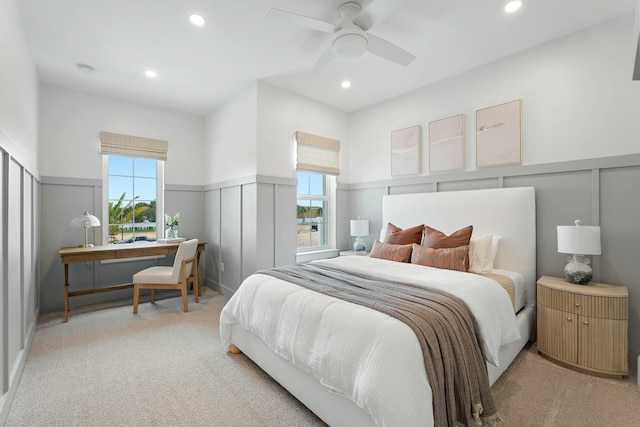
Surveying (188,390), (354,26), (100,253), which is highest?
(354,26)

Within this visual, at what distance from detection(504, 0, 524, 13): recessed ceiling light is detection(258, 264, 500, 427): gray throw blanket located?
2.35 metres

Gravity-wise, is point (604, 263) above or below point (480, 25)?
below

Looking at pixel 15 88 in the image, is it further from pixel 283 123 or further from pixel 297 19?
pixel 283 123

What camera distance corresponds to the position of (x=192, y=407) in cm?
183

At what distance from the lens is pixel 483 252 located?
112 inches

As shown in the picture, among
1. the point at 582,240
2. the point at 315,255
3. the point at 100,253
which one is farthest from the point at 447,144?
the point at 100,253

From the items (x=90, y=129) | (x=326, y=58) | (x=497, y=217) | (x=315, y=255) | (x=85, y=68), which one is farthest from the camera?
(x=315, y=255)

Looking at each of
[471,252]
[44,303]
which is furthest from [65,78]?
[471,252]

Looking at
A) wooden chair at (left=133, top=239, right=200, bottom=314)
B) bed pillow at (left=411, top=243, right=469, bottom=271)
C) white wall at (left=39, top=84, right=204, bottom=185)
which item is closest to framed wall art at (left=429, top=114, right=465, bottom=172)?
bed pillow at (left=411, top=243, right=469, bottom=271)

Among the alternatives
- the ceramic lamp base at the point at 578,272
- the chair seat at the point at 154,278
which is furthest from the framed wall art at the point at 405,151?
the chair seat at the point at 154,278

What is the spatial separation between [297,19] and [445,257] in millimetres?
2381

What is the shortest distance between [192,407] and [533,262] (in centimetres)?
315

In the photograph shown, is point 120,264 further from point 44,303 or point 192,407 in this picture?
point 192,407

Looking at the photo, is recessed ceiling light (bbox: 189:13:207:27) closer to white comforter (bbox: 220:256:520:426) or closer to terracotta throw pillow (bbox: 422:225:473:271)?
white comforter (bbox: 220:256:520:426)
